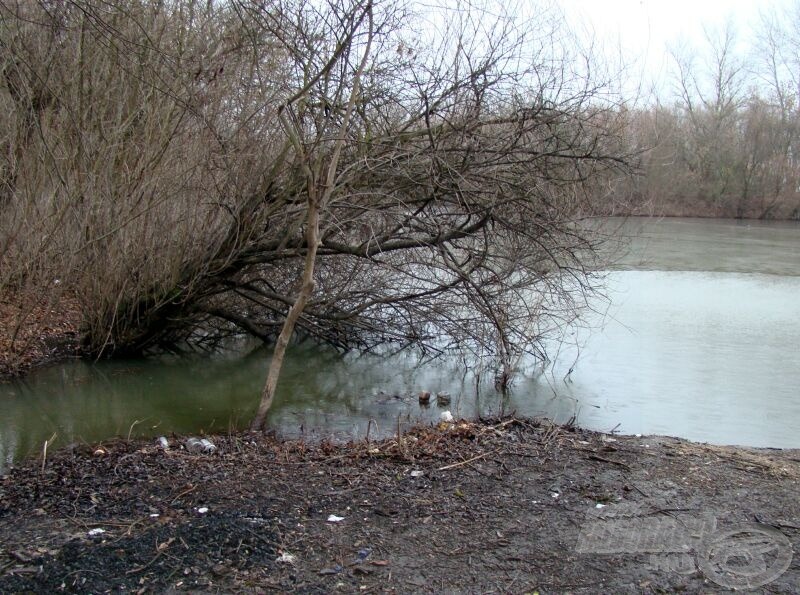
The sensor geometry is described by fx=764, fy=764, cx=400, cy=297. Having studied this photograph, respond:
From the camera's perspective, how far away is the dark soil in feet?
10.3

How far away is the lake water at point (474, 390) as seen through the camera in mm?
6953

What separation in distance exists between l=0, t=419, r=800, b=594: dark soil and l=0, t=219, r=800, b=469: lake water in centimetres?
182

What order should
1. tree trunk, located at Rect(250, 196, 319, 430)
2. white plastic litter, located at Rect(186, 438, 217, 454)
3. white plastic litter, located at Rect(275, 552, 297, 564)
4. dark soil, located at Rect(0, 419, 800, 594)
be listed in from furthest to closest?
tree trunk, located at Rect(250, 196, 319, 430)
white plastic litter, located at Rect(186, 438, 217, 454)
white plastic litter, located at Rect(275, 552, 297, 564)
dark soil, located at Rect(0, 419, 800, 594)

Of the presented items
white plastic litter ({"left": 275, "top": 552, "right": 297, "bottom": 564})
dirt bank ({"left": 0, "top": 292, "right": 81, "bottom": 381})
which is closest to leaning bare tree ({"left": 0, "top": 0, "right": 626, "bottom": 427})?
dirt bank ({"left": 0, "top": 292, "right": 81, "bottom": 381})

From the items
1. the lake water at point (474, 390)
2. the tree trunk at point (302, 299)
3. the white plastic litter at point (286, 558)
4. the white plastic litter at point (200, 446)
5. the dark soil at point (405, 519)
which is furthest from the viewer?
the lake water at point (474, 390)

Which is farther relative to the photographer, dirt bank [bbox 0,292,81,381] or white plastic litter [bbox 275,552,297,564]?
dirt bank [bbox 0,292,81,381]

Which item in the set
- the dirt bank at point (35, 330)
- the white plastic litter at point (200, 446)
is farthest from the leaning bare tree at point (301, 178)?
the white plastic litter at point (200, 446)

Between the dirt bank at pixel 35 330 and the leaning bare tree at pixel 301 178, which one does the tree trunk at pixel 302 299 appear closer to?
the leaning bare tree at pixel 301 178

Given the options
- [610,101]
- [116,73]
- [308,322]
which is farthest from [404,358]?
[116,73]

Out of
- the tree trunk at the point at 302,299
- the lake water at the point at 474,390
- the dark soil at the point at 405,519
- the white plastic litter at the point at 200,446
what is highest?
the tree trunk at the point at 302,299

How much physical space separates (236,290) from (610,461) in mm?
6069

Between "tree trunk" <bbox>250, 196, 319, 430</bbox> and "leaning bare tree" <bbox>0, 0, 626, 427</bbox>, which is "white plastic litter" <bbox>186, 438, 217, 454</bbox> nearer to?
"tree trunk" <bbox>250, 196, 319, 430</bbox>

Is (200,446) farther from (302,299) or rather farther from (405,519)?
(405,519)

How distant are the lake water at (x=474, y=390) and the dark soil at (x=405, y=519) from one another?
182 centimetres
